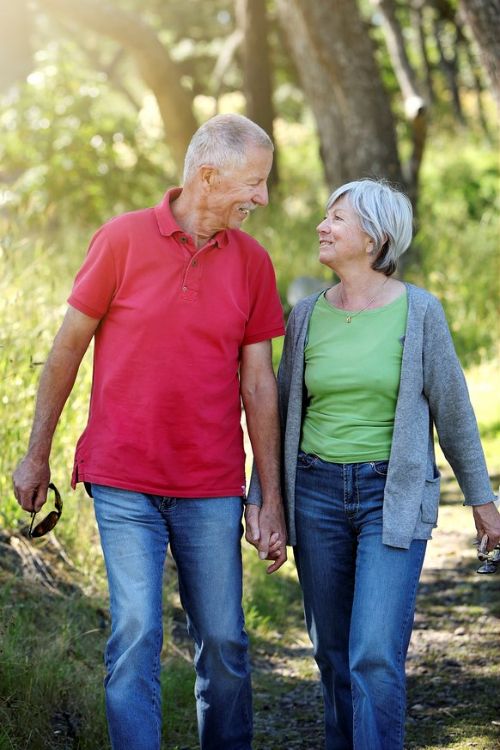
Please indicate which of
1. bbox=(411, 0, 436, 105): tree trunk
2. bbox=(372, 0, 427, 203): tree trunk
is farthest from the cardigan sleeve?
bbox=(411, 0, 436, 105): tree trunk

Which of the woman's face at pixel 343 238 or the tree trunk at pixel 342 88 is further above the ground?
the tree trunk at pixel 342 88

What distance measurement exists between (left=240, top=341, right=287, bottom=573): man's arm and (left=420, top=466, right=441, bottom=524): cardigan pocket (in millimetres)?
471

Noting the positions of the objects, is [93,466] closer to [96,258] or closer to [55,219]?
[96,258]

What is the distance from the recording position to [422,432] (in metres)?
3.54

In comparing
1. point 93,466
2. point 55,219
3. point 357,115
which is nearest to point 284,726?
point 93,466

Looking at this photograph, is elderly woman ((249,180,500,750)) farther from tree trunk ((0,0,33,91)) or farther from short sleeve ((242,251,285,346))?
tree trunk ((0,0,33,91))

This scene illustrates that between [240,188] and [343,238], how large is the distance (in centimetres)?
36

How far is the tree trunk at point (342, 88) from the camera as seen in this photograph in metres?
10.7

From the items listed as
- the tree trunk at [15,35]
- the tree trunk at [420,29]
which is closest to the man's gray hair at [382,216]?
the tree trunk at [15,35]

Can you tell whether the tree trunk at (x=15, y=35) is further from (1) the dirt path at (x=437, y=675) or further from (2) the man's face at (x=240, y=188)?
(2) the man's face at (x=240, y=188)

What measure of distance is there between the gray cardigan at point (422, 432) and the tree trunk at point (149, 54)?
10623mm

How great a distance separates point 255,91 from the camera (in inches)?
585

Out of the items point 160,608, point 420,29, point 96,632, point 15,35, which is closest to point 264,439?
point 160,608

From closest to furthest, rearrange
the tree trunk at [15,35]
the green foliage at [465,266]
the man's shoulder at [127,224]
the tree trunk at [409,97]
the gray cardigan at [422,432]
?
1. the gray cardigan at [422,432]
2. the man's shoulder at [127,224]
3. the green foliage at [465,266]
4. the tree trunk at [409,97]
5. the tree trunk at [15,35]
